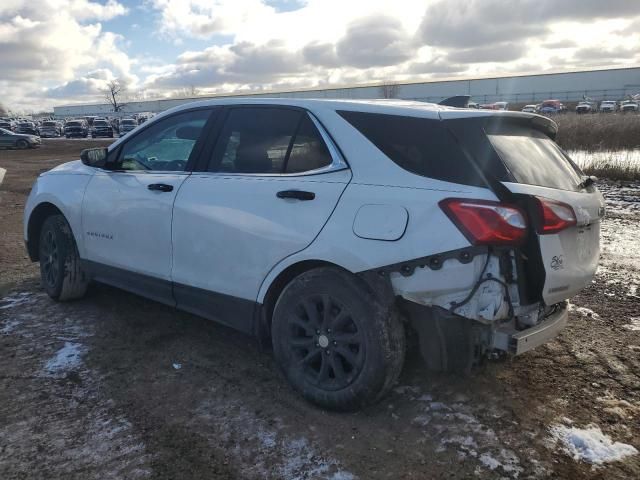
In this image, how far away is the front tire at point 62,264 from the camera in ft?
16.0

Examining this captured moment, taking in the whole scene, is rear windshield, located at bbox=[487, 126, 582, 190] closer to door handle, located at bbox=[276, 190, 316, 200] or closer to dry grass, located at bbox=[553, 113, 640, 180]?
door handle, located at bbox=[276, 190, 316, 200]

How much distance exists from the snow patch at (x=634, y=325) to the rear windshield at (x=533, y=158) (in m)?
1.73

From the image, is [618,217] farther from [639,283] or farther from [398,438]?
[398,438]

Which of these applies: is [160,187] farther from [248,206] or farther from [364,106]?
[364,106]

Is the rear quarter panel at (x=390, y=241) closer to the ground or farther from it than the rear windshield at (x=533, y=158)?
closer to the ground

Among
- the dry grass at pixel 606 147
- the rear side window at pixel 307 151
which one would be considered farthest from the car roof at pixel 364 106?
the dry grass at pixel 606 147

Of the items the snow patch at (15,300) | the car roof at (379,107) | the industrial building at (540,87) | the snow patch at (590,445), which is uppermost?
the industrial building at (540,87)

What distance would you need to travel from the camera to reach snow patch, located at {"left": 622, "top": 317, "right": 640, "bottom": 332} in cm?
438

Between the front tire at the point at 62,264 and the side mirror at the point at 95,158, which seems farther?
the front tire at the point at 62,264

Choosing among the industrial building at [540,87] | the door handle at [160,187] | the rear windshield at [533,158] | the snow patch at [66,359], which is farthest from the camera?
the industrial building at [540,87]

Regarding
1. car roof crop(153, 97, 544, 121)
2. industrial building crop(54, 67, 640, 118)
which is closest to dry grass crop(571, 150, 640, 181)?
car roof crop(153, 97, 544, 121)

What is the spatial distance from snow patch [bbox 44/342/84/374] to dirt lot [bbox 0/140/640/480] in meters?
0.01

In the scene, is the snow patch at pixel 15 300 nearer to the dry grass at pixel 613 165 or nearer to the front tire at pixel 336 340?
the front tire at pixel 336 340

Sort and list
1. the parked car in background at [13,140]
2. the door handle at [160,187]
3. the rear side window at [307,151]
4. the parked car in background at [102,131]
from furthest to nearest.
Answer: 1. the parked car in background at [102,131]
2. the parked car in background at [13,140]
3. the door handle at [160,187]
4. the rear side window at [307,151]
